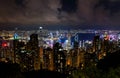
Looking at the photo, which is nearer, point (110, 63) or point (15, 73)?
point (15, 73)

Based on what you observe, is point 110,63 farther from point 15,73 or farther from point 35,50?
point 35,50

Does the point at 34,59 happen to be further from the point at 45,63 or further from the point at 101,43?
the point at 101,43

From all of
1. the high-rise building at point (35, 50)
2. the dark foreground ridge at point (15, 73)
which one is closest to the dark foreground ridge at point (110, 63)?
the dark foreground ridge at point (15, 73)

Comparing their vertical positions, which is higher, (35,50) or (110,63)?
(110,63)

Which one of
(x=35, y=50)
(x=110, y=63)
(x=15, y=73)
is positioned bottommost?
(x=35, y=50)

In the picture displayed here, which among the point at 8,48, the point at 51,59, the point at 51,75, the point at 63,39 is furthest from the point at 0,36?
the point at 51,75

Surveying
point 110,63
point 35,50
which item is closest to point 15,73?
point 110,63

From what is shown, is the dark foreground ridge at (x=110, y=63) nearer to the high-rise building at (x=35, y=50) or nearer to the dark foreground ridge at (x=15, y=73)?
the dark foreground ridge at (x=15, y=73)

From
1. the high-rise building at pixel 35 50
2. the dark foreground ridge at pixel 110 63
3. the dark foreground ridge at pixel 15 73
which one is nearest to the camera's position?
the dark foreground ridge at pixel 110 63

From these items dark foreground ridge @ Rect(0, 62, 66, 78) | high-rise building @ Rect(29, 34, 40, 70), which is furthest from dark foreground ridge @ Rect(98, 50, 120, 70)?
high-rise building @ Rect(29, 34, 40, 70)

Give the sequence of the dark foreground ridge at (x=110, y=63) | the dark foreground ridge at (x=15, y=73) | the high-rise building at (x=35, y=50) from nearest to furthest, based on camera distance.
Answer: the dark foreground ridge at (x=110, y=63)
the dark foreground ridge at (x=15, y=73)
the high-rise building at (x=35, y=50)

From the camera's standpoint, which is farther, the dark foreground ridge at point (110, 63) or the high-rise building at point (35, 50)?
the high-rise building at point (35, 50)

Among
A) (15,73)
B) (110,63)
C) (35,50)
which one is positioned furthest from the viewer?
(35,50)
